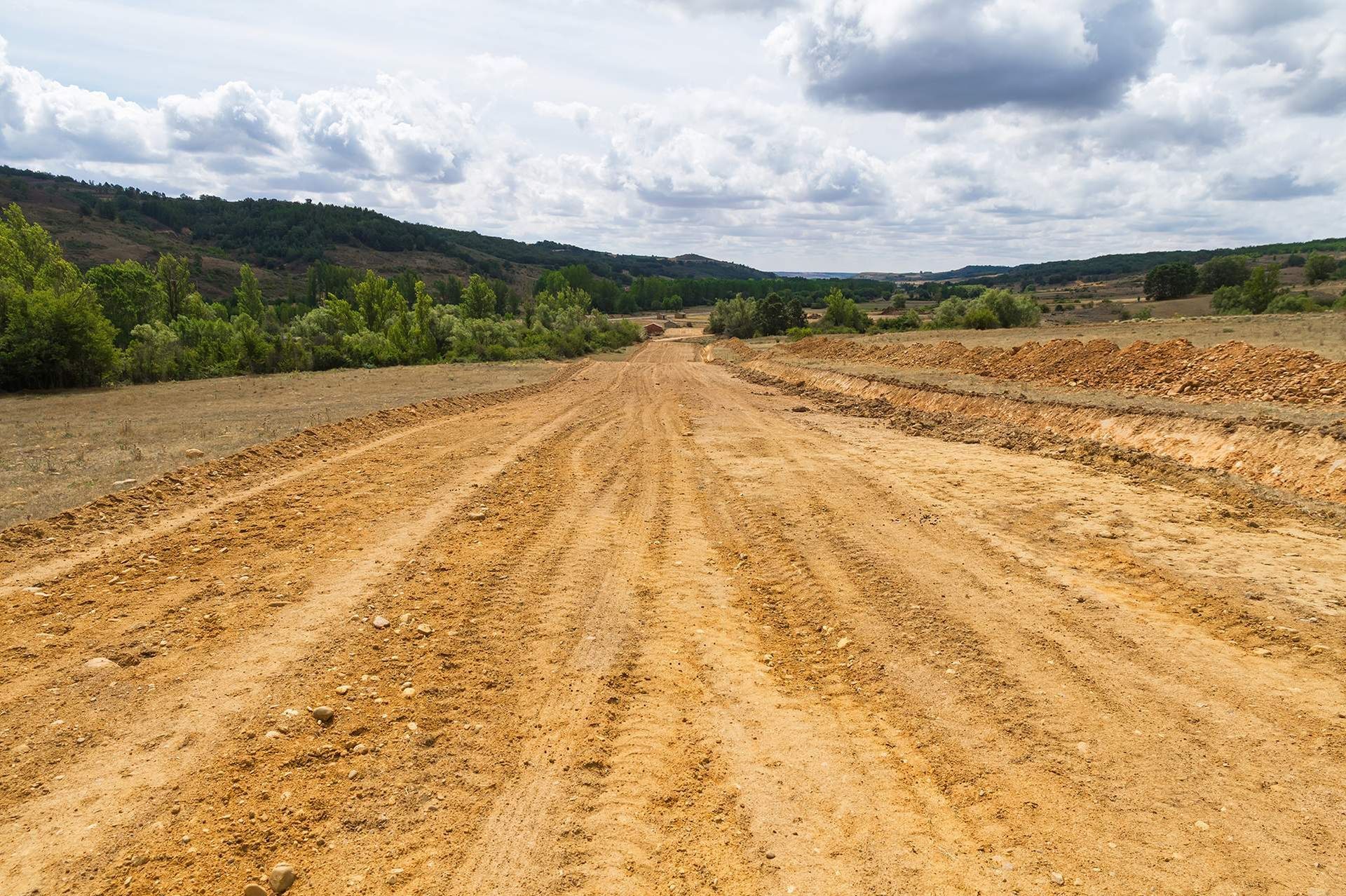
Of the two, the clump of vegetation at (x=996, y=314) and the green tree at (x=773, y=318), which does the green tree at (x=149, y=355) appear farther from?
the green tree at (x=773, y=318)

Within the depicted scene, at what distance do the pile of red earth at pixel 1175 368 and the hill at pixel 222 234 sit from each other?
144 meters

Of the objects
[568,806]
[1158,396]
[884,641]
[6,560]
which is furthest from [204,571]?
[1158,396]

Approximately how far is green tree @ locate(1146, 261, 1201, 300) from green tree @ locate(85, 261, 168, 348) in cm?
12382

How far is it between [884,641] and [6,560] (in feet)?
26.4

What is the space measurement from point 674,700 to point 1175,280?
12209 centimetres

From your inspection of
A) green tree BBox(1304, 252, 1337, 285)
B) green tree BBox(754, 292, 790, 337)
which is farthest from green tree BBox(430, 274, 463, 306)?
green tree BBox(1304, 252, 1337, 285)

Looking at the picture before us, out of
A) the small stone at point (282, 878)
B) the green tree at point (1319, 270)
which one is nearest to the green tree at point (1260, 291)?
the green tree at point (1319, 270)

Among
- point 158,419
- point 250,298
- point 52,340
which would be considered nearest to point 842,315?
point 52,340

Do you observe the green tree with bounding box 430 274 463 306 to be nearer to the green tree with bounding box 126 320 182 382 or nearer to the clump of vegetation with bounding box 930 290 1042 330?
the green tree with bounding box 126 320 182 382

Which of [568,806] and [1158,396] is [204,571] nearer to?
[568,806]

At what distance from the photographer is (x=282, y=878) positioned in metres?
3.05

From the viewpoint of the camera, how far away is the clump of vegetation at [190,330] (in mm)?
30203

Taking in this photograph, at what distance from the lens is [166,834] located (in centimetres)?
327

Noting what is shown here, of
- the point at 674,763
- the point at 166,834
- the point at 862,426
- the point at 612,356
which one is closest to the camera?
the point at 166,834
